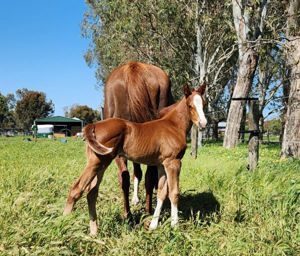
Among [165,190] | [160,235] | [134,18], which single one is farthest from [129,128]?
[134,18]

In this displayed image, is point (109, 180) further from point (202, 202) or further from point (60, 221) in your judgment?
point (60, 221)

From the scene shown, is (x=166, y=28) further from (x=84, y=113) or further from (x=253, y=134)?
(x=84, y=113)

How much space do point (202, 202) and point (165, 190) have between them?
4.03ft

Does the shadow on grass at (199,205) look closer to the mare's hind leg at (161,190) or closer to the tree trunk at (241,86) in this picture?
the mare's hind leg at (161,190)

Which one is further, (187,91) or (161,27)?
(161,27)

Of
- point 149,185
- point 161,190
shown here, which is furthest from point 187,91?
point 149,185

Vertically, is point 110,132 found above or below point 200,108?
below

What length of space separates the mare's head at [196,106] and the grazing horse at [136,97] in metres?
0.79

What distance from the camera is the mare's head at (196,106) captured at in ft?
9.89

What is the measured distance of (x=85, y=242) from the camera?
2.71 meters

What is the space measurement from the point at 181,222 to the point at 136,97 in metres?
1.81

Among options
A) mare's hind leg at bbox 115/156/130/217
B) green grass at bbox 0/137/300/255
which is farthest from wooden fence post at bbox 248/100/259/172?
mare's hind leg at bbox 115/156/130/217

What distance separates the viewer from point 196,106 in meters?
3.08

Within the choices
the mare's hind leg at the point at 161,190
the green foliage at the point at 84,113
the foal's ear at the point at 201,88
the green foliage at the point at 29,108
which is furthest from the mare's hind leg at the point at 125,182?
the green foliage at the point at 84,113
